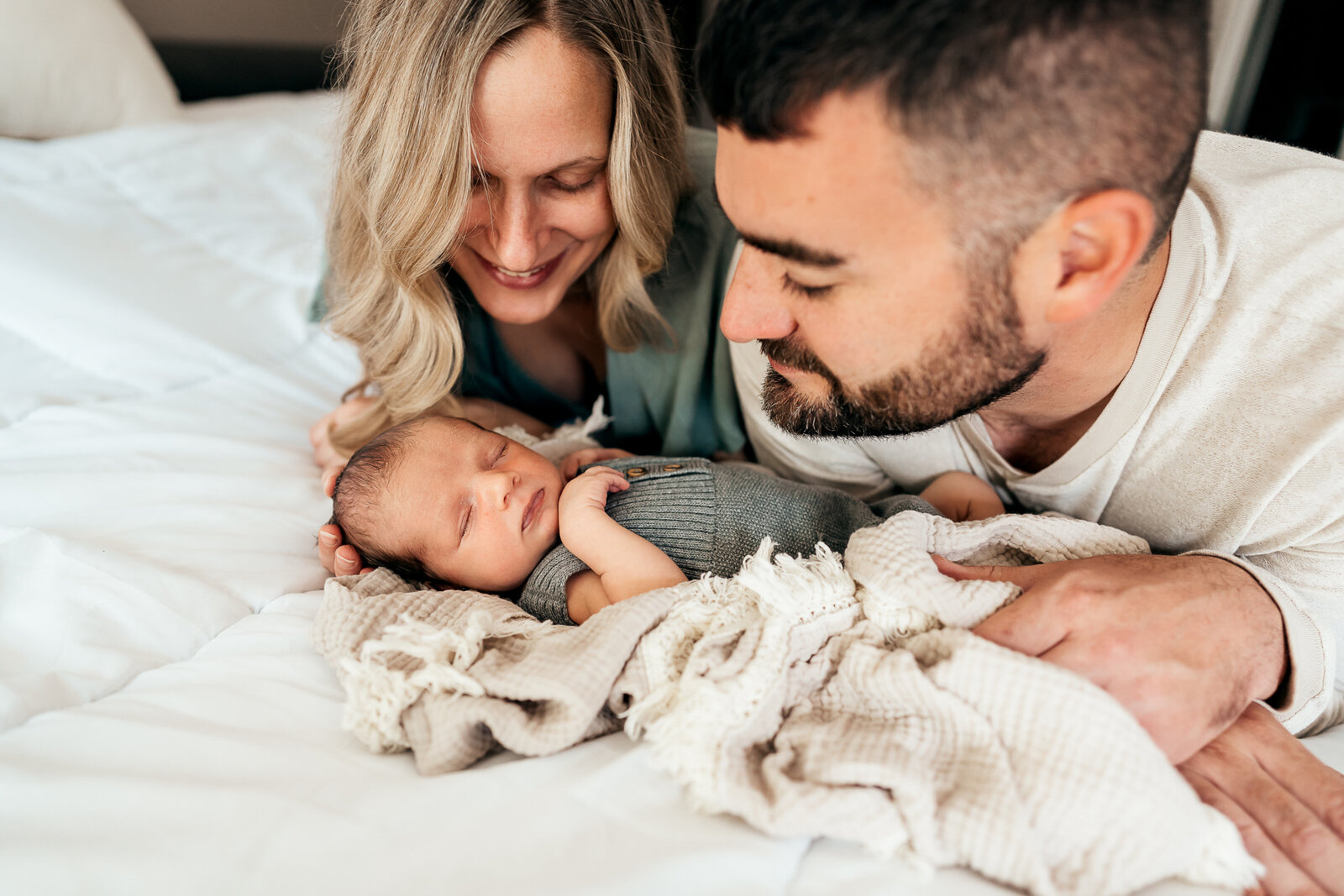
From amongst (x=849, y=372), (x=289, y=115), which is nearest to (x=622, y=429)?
(x=849, y=372)

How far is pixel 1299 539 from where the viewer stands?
0.91 meters

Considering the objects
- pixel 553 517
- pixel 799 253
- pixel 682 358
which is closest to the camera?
pixel 799 253

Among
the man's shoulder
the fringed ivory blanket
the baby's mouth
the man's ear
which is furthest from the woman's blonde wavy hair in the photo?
the man's shoulder

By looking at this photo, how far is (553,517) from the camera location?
1150 mm

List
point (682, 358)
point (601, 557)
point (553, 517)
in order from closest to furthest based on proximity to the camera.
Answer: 1. point (601, 557)
2. point (553, 517)
3. point (682, 358)

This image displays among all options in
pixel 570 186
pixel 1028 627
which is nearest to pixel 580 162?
pixel 570 186

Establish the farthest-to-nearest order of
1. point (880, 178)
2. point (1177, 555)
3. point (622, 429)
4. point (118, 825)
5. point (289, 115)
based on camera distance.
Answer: point (289, 115) → point (622, 429) → point (1177, 555) → point (880, 178) → point (118, 825)

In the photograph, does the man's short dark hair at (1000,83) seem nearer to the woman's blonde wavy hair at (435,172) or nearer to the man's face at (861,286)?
the man's face at (861,286)

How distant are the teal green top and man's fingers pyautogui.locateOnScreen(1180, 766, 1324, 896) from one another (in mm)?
889

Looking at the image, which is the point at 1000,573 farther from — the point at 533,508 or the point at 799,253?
the point at 533,508

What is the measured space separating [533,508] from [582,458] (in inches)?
7.5

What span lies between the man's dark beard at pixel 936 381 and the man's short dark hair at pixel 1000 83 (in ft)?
0.28

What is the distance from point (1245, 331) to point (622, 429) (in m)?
0.96

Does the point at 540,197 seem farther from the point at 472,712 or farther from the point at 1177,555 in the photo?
the point at 1177,555
